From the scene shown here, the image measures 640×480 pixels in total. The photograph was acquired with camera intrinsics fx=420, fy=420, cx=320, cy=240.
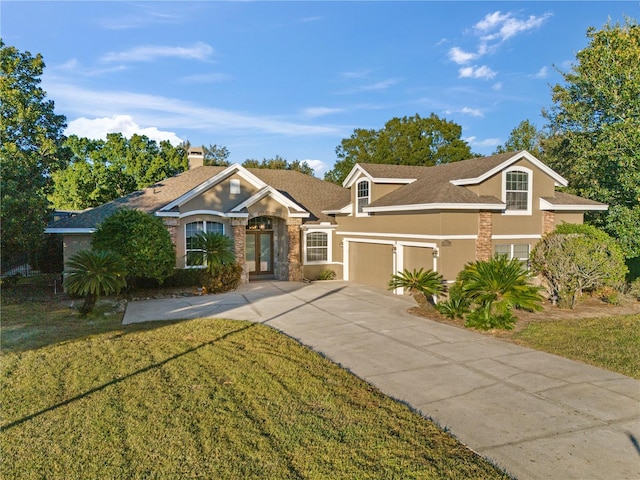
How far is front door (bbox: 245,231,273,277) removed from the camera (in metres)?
21.9

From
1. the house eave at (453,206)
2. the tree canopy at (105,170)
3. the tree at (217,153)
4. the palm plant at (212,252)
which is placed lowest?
the palm plant at (212,252)

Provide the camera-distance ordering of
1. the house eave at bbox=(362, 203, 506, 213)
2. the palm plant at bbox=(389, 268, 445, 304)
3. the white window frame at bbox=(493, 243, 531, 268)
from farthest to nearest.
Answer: the white window frame at bbox=(493, 243, 531, 268) → the house eave at bbox=(362, 203, 506, 213) → the palm plant at bbox=(389, 268, 445, 304)

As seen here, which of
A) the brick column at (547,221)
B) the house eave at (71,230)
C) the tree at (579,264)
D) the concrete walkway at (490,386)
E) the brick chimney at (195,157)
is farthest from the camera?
the brick chimney at (195,157)

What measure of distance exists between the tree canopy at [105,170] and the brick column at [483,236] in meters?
22.2

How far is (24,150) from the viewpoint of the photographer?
20.9 meters

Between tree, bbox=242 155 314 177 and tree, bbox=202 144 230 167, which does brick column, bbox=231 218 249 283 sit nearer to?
tree, bbox=242 155 314 177

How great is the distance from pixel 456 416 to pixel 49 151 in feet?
73.7

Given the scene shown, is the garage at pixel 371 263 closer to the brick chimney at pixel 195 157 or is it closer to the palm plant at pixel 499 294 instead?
the palm plant at pixel 499 294

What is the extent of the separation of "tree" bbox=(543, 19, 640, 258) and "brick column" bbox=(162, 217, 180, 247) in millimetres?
17912

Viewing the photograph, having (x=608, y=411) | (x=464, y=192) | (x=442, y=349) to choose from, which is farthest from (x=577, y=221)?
(x=608, y=411)

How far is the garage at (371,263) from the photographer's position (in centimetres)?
1819

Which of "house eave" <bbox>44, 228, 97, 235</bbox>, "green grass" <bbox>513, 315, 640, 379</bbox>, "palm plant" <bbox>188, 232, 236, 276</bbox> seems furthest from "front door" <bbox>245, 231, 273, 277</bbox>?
"green grass" <bbox>513, 315, 640, 379</bbox>

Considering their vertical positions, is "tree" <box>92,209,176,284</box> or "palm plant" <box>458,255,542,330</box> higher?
"tree" <box>92,209,176,284</box>

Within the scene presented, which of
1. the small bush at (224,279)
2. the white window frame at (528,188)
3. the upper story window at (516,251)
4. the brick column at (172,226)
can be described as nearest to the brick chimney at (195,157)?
the brick column at (172,226)
